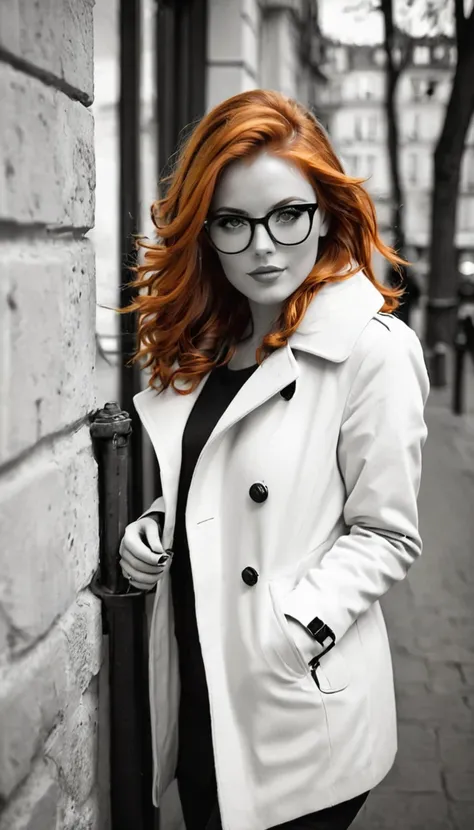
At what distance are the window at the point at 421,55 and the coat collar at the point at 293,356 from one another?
6.76m

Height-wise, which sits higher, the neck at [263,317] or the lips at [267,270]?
the lips at [267,270]

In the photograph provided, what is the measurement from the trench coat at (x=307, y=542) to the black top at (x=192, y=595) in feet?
0.31

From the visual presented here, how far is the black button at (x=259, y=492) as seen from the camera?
1594 mm

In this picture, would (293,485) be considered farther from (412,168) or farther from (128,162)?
(412,168)

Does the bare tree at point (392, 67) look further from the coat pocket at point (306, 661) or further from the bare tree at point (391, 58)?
the coat pocket at point (306, 661)

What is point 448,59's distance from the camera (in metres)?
7.71

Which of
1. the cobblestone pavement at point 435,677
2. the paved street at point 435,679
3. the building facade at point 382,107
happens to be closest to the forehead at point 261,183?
the paved street at point 435,679

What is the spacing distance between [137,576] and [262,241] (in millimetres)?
666

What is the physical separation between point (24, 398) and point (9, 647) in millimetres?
312

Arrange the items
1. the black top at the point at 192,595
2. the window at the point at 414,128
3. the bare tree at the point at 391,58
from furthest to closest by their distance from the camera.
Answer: the window at the point at 414,128 → the bare tree at the point at 391,58 → the black top at the point at 192,595

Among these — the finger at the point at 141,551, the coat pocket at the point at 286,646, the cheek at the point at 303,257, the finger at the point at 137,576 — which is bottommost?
the coat pocket at the point at 286,646

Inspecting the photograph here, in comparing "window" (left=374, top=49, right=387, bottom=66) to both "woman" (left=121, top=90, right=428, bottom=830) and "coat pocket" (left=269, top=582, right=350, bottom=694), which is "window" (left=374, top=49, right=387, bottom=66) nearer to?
"woman" (left=121, top=90, right=428, bottom=830)

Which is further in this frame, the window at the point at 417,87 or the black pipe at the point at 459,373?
the black pipe at the point at 459,373

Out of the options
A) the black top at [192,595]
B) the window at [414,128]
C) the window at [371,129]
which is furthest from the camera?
the window at [414,128]
